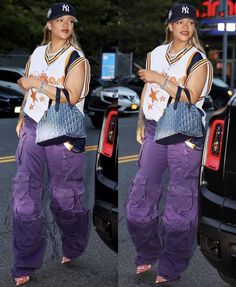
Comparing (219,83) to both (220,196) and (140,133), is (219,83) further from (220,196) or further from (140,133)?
(220,196)

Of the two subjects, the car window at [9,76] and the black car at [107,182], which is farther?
the car window at [9,76]

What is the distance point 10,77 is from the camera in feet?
7.72

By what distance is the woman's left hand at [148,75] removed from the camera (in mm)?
1863

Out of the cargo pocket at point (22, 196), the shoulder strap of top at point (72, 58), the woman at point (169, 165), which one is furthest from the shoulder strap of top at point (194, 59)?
the cargo pocket at point (22, 196)

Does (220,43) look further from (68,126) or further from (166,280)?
(166,280)

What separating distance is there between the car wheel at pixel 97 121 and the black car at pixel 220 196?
0.42m

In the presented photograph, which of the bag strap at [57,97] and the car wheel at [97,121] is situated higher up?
the bag strap at [57,97]

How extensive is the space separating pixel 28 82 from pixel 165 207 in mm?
678

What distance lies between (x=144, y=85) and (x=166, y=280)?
725 millimetres

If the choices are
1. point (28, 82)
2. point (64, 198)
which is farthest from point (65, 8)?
point (64, 198)

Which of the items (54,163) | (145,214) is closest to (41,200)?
(54,163)

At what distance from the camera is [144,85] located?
6.28 feet

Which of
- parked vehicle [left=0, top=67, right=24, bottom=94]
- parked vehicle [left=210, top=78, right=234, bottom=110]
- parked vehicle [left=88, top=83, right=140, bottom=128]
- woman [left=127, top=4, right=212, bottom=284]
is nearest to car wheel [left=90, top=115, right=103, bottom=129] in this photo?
parked vehicle [left=88, top=83, right=140, bottom=128]

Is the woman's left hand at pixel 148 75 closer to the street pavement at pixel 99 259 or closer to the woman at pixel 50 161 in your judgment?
the street pavement at pixel 99 259
